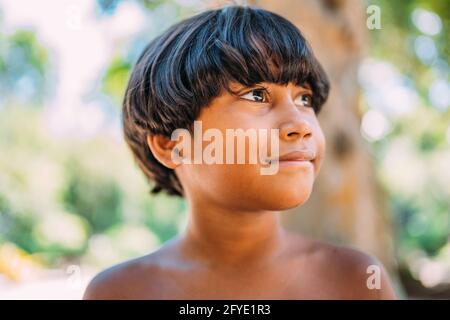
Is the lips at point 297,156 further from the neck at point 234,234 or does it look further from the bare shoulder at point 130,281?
the bare shoulder at point 130,281

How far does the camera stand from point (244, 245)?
3.35ft

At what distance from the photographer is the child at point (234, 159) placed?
2.93ft

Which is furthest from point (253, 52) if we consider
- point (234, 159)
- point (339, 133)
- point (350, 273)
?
point (339, 133)

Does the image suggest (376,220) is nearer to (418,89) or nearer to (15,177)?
(418,89)

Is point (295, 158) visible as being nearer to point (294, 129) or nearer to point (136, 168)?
point (294, 129)

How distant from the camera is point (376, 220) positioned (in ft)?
8.01

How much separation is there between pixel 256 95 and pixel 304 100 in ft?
0.45

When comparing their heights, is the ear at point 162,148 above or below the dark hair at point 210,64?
below

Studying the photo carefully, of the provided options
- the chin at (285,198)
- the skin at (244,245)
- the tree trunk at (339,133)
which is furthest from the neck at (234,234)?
the tree trunk at (339,133)

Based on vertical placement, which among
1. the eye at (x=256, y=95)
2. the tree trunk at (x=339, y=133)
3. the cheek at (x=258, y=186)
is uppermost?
the tree trunk at (x=339, y=133)

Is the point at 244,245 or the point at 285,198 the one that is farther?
the point at 244,245

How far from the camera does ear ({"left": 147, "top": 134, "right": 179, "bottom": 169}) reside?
104 cm

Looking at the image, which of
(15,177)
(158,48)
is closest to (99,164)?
(15,177)

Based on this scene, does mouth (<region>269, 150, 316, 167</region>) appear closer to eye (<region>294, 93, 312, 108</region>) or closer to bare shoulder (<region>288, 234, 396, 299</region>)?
eye (<region>294, 93, 312, 108</region>)
